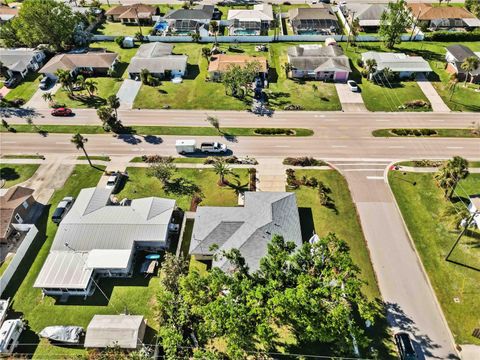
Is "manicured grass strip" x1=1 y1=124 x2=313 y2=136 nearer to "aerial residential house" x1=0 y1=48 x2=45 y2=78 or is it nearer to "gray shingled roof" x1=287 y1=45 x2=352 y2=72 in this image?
"gray shingled roof" x1=287 y1=45 x2=352 y2=72

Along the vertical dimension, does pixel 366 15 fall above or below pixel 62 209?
above

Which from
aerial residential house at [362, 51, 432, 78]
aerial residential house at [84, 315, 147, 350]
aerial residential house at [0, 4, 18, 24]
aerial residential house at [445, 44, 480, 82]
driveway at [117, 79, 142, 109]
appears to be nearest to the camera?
aerial residential house at [84, 315, 147, 350]

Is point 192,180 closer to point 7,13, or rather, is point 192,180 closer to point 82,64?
point 82,64

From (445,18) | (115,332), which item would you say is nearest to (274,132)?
(115,332)

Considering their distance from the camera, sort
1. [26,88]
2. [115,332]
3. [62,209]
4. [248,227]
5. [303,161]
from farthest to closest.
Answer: [26,88] < [303,161] < [62,209] < [248,227] < [115,332]

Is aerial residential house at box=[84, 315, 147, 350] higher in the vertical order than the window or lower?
lower

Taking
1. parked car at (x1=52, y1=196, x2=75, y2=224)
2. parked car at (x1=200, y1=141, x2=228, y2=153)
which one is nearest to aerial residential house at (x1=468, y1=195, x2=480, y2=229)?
parked car at (x1=200, y1=141, x2=228, y2=153)

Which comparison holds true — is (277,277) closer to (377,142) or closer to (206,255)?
(206,255)
